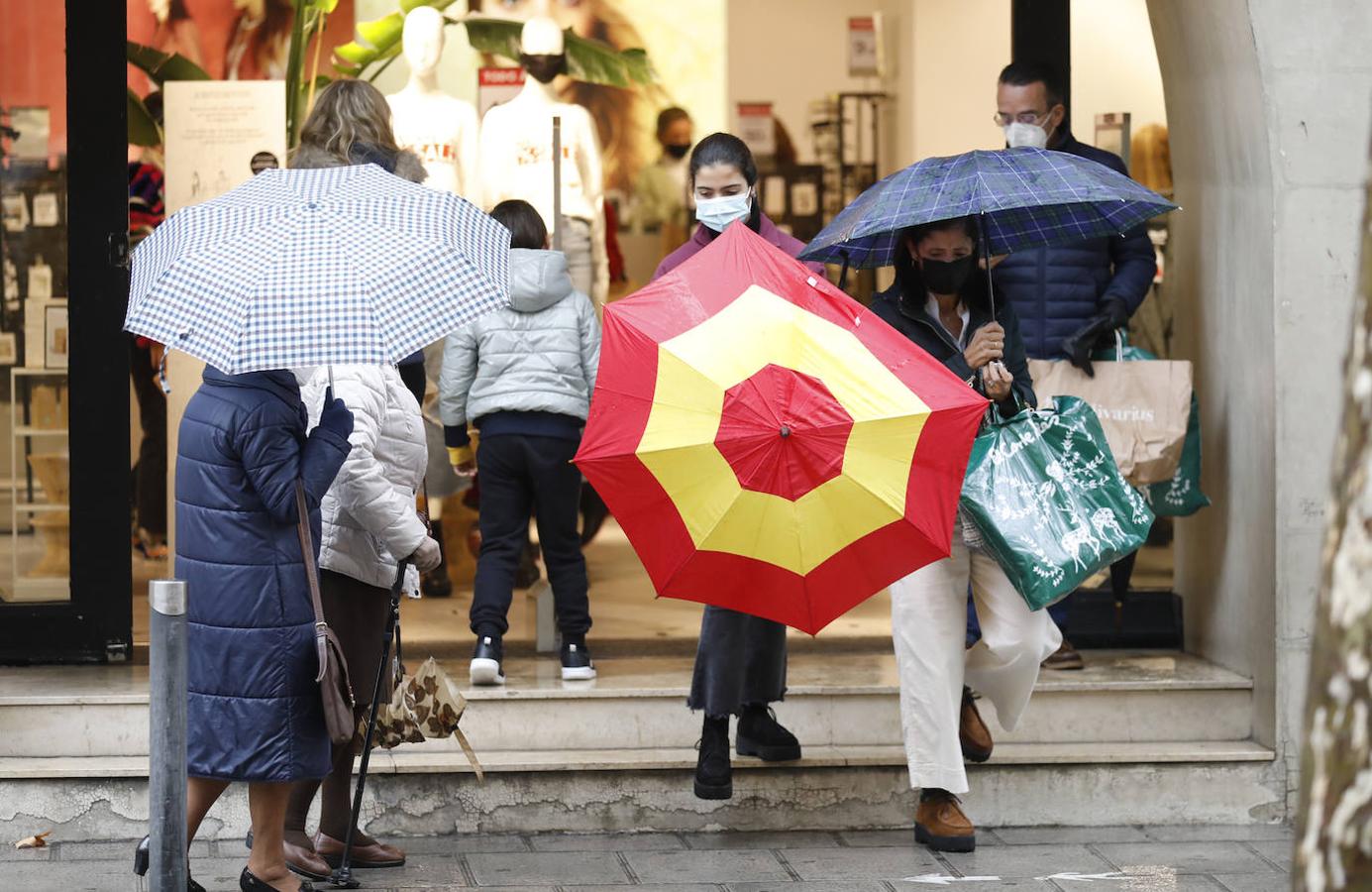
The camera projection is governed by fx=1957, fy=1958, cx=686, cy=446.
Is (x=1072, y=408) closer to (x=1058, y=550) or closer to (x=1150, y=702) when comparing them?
(x=1058, y=550)

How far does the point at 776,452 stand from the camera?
4.99 metres

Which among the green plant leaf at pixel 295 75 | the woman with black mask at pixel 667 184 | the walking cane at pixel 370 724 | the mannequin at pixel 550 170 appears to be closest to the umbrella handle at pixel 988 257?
the walking cane at pixel 370 724

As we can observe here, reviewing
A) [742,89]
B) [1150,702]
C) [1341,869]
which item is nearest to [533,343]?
[1150,702]

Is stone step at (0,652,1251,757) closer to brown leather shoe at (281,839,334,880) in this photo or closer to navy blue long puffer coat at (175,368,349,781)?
brown leather shoe at (281,839,334,880)

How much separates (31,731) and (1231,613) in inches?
168

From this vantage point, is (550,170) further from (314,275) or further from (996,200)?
(314,275)

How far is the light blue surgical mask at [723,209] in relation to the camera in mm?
6195

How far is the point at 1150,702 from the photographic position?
6.89 m

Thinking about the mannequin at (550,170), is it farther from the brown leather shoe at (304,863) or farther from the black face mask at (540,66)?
the brown leather shoe at (304,863)

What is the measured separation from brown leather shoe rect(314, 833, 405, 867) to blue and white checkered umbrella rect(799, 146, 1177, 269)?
2.20 metres

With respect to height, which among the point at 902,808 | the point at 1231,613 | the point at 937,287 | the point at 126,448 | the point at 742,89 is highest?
the point at 742,89

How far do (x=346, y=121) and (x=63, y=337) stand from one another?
1.68m

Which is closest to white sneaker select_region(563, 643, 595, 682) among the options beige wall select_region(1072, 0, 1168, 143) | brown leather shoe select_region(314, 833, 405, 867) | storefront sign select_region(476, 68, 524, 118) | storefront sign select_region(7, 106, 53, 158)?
brown leather shoe select_region(314, 833, 405, 867)

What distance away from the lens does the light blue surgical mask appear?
20.3 feet
